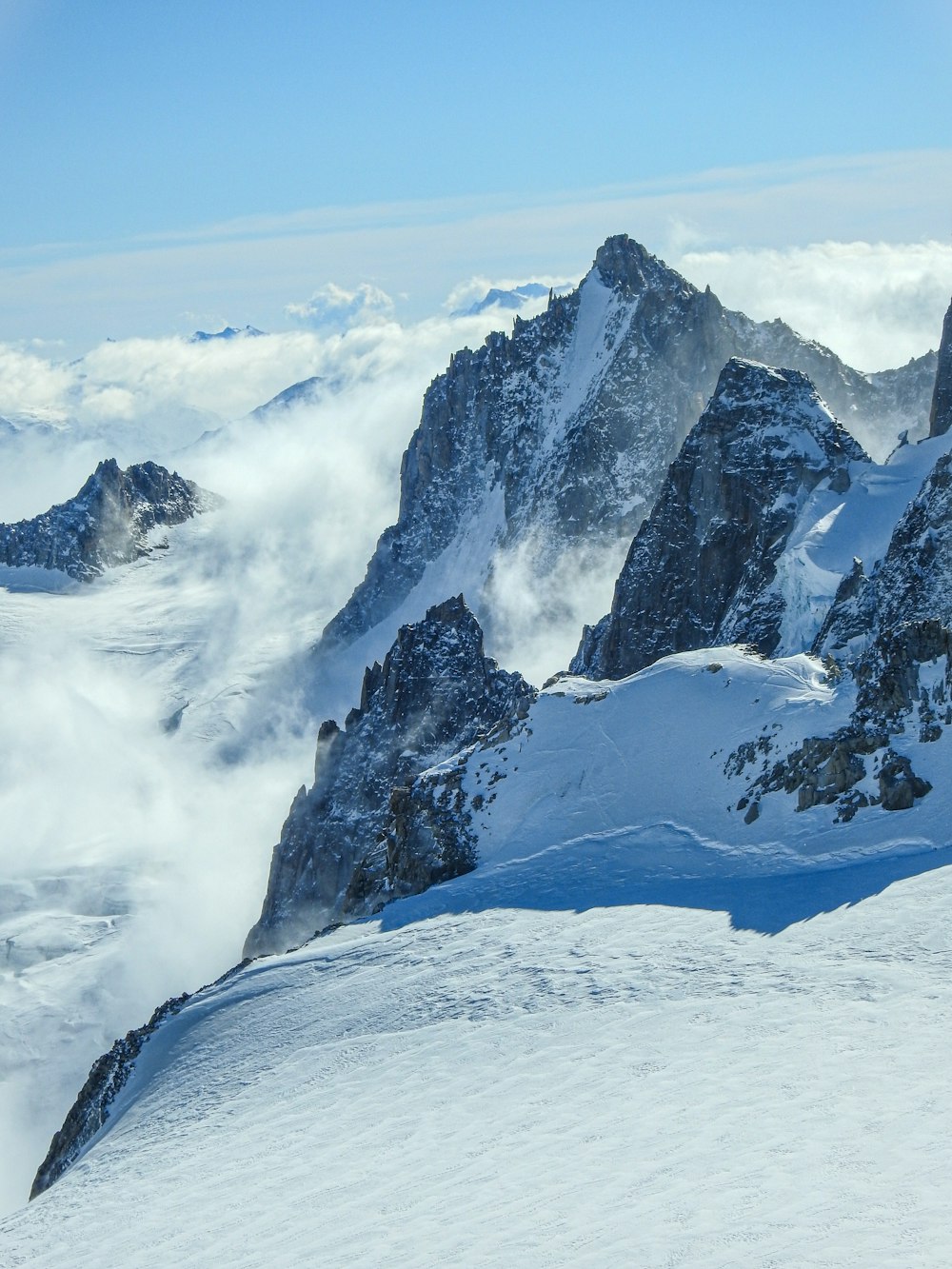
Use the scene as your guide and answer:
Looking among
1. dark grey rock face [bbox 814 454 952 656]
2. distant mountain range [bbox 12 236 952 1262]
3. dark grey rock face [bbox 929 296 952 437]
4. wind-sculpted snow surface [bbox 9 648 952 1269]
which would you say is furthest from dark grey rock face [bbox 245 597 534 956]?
dark grey rock face [bbox 929 296 952 437]

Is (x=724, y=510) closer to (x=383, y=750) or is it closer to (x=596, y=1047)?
(x=383, y=750)

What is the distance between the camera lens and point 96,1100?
1841 inches

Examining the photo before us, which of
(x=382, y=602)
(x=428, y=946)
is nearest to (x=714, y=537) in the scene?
(x=428, y=946)

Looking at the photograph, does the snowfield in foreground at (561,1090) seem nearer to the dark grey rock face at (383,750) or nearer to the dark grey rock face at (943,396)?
the dark grey rock face at (383,750)

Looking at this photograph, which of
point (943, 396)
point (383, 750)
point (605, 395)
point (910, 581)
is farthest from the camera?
point (605, 395)

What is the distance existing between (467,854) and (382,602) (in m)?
149

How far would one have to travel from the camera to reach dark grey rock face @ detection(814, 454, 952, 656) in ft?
200

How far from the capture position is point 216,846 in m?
168

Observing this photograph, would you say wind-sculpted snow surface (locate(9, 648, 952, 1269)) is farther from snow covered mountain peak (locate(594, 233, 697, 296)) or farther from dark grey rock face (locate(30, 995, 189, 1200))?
snow covered mountain peak (locate(594, 233, 697, 296))

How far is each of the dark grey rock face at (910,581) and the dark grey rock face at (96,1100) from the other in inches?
1435

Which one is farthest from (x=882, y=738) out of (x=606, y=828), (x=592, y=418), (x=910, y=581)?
(x=592, y=418)

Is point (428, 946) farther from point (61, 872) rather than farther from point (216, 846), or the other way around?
point (61, 872)

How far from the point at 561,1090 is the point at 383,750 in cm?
5914

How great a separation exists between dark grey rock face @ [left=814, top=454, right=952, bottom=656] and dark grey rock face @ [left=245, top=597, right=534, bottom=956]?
24555mm
